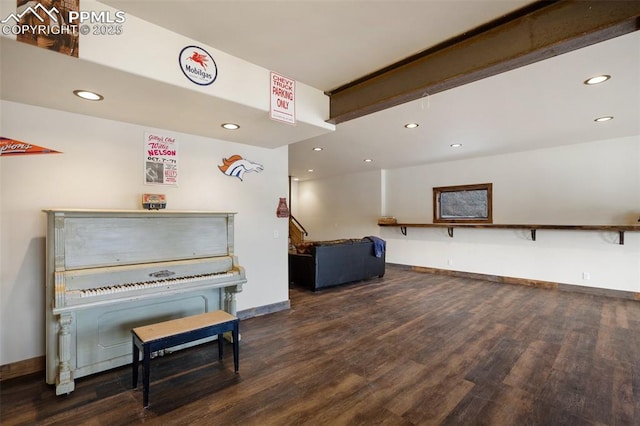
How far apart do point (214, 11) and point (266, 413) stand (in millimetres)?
2600

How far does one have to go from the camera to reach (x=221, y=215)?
10.2 feet

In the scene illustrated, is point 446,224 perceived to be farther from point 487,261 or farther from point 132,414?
point 132,414

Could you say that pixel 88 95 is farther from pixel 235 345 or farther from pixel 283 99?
pixel 235 345

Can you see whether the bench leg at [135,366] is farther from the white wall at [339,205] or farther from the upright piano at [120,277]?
the white wall at [339,205]

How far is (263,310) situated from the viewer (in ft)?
12.7

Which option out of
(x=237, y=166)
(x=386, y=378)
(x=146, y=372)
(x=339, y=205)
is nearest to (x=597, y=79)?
(x=386, y=378)

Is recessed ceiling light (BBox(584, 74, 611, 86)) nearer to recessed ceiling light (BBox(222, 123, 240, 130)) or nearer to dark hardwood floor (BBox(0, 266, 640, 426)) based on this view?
dark hardwood floor (BBox(0, 266, 640, 426))

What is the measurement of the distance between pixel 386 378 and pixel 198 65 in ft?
9.30

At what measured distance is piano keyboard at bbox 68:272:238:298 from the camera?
2180 millimetres

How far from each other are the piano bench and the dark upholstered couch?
277 centimetres

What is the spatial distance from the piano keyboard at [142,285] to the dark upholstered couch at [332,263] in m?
2.47

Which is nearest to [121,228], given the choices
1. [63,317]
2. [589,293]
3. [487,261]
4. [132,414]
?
[63,317]

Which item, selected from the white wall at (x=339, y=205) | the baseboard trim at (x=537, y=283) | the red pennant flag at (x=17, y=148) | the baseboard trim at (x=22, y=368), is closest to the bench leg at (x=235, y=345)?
the baseboard trim at (x=22, y=368)

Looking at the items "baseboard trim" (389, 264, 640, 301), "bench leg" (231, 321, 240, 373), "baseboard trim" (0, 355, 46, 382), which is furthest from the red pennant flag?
"baseboard trim" (389, 264, 640, 301)
